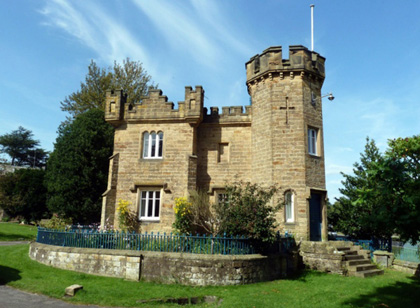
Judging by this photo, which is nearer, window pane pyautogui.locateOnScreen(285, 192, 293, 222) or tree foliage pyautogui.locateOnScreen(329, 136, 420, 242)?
tree foliage pyautogui.locateOnScreen(329, 136, 420, 242)

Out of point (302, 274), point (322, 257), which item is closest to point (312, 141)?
point (322, 257)

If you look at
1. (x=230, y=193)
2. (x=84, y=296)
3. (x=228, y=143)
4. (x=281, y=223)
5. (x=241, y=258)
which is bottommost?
(x=84, y=296)

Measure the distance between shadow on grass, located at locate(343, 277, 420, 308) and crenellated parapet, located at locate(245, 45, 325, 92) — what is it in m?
10.7

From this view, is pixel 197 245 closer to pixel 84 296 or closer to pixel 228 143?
pixel 84 296

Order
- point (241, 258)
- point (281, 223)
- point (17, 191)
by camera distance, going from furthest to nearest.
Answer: point (17, 191), point (281, 223), point (241, 258)

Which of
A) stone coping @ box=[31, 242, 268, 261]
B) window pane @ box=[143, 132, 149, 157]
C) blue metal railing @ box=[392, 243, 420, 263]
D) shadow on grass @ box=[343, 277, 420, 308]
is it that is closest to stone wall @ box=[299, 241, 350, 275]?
shadow on grass @ box=[343, 277, 420, 308]

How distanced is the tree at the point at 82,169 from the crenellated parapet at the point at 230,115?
405 inches

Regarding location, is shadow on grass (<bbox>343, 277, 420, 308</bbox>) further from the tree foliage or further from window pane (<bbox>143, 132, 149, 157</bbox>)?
window pane (<bbox>143, 132, 149, 157</bbox>)

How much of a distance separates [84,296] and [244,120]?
40.6 ft

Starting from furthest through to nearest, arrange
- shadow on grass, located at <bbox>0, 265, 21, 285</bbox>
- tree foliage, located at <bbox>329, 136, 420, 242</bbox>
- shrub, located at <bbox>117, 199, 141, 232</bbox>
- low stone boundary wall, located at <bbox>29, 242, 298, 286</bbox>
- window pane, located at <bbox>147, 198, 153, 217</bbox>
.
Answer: window pane, located at <bbox>147, 198, 153, 217</bbox> → shrub, located at <bbox>117, 199, 141, 232</bbox> → low stone boundary wall, located at <bbox>29, 242, 298, 286</bbox> → shadow on grass, located at <bbox>0, 265, 21, 285</bbox> → tree foliage, located at <bbox>329, 136, 420, 242</bbox>

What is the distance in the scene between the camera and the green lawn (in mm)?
8727

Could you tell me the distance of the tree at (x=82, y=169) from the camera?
2258cm

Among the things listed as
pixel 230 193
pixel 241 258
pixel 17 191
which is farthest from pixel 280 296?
pixel 17 191

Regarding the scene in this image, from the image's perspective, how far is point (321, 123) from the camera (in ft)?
55.9
